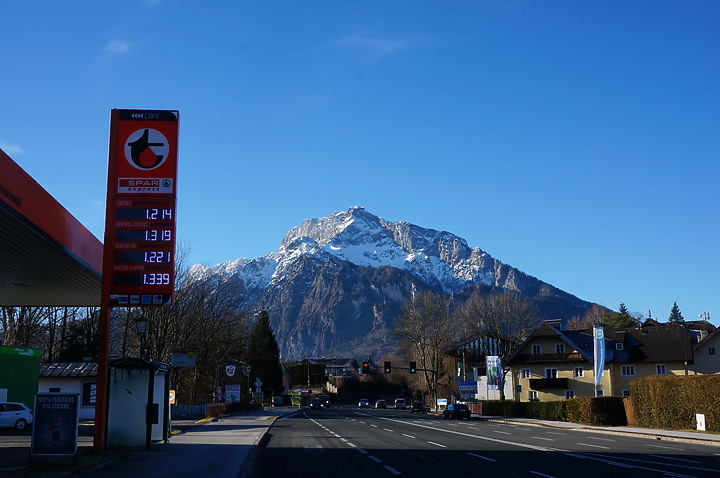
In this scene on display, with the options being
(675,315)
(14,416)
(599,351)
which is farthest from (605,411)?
(675,315)

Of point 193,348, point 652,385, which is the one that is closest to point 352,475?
point 652,385

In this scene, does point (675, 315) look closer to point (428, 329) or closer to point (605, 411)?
point (428, 329)

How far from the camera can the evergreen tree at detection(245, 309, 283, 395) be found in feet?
387

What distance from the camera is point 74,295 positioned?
32.2 metres

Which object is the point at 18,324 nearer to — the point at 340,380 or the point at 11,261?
the point at 11,261

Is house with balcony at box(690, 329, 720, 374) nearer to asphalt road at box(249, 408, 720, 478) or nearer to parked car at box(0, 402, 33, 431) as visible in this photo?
asphalt road at box(249, 408, 720, 478)

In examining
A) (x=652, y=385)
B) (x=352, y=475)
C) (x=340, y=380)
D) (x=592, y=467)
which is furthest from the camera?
(x=340, y=380)

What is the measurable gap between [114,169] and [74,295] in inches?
431

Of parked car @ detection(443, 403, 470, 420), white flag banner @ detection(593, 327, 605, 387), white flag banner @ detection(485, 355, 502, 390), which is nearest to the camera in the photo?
white flag banner @ detection(593, 327, 605, 387)

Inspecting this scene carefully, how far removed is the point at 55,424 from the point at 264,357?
102950 mm

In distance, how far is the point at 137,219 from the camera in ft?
75.3

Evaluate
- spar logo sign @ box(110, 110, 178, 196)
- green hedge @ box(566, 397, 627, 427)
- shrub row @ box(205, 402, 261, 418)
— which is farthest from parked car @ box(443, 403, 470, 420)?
spar logo sign @ box(110, 110, 178, 196)

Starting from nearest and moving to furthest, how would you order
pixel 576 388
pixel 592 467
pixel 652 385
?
pixel 592 467 < pixel 652 385 < pixel 576 388

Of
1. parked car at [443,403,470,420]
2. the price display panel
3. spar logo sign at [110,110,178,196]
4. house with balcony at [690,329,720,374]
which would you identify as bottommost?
parked car at [443,403,470,420]
